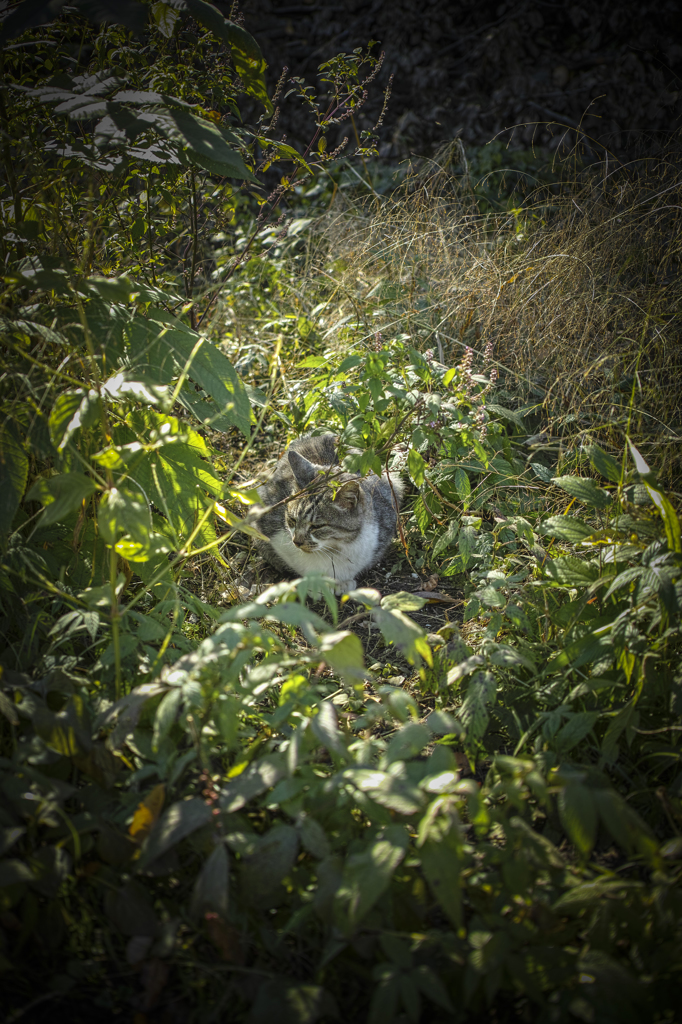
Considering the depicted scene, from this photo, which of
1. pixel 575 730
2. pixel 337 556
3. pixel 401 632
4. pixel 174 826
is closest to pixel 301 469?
pixel 337 556

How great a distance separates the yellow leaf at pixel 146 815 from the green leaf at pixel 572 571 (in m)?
1.32

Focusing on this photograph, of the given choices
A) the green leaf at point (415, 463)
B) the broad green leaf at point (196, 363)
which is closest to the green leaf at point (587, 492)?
the green leaf at point (415, 463)

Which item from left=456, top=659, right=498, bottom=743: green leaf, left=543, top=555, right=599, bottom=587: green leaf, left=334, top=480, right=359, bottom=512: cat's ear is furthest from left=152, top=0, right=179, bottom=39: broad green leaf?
left=456, top=659, right=498, bottom=743: green leaf

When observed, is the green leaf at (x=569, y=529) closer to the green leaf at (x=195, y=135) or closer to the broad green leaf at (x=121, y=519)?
the broad green leaf at (x=121, y=519)

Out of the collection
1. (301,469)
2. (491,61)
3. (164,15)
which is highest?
(164,15)

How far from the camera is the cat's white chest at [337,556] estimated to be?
10.3 feet

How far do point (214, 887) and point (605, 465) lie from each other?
5.06 feet

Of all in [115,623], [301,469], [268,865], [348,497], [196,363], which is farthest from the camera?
[348,497]

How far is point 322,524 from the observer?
3.10 meters

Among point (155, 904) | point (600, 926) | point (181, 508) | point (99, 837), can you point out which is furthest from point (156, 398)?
point (600, 926)

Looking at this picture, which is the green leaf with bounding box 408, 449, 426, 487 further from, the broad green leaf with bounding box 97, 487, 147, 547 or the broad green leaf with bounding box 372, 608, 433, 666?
the broad green leaf with bounding box 97, 487, 147, 547

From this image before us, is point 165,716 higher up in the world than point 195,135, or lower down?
lower down

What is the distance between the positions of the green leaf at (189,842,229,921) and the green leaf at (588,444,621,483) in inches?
58.0

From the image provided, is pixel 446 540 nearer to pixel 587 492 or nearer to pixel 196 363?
pixel 587 492
